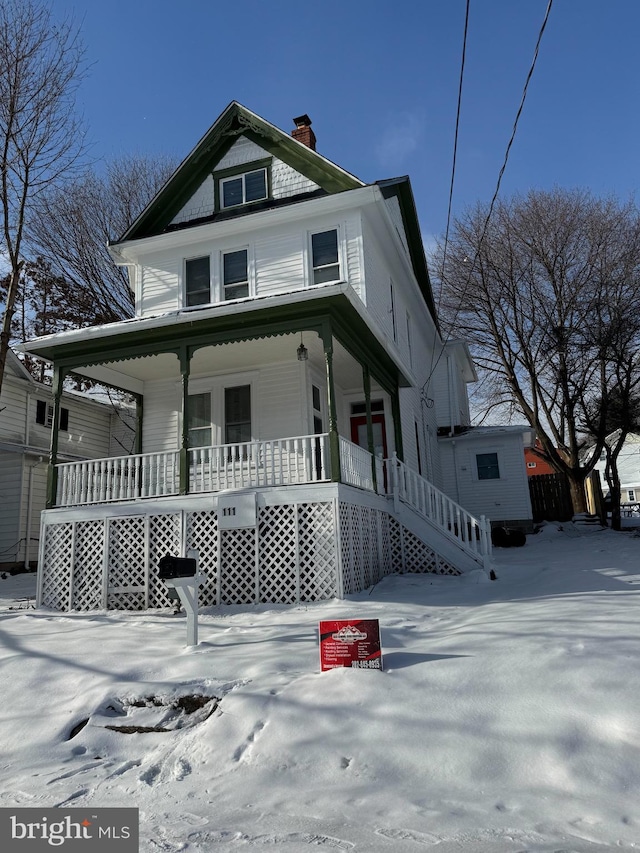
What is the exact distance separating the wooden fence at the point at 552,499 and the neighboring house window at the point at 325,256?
481 inches

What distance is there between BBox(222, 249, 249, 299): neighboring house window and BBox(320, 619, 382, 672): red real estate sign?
962 centimetres

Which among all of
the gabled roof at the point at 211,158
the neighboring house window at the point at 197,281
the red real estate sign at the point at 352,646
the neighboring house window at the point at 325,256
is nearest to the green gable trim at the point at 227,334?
the neighboring house window at the point at 325,256

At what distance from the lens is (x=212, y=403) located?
13.0m

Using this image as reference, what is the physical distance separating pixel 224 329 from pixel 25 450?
10.2 m

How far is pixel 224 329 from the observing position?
10414 millimetres

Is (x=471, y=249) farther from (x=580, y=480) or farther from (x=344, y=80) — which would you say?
(x=344, y=80)

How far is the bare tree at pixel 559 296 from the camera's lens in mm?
20078

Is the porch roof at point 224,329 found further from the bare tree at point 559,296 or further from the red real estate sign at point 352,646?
the bare tree at point 559,296

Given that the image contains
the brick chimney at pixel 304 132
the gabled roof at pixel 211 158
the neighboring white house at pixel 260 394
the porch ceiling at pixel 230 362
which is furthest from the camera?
the brick chimney at pixel 304 132

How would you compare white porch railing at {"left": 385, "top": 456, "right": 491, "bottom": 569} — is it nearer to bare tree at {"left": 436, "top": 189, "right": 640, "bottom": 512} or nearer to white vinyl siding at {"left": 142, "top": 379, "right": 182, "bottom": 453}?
white vinyl siding at {"left": 142, "top": 379, "right": 182, "bottom": 453}

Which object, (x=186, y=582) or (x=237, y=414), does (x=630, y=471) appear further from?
(x=186, y=582)

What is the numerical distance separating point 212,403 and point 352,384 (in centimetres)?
322

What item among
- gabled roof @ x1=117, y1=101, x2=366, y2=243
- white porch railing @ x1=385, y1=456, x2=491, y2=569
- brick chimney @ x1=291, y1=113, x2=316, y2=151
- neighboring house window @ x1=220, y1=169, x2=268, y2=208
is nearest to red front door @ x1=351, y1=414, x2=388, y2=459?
white porch railing @ x1=385, y1=456, x2=491, y2=569

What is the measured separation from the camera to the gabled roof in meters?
13.7
